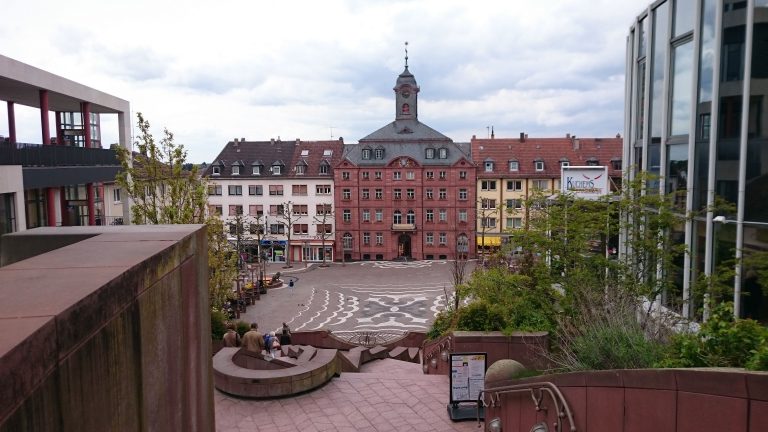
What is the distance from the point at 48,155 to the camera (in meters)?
20.6

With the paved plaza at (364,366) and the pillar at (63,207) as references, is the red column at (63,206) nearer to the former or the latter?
the pillar at (63,207)

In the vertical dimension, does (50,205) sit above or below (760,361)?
above

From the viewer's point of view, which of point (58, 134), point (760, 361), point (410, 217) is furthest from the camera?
point (410, 217)

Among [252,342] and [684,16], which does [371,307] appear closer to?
[252,342]

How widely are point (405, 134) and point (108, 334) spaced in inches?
2372

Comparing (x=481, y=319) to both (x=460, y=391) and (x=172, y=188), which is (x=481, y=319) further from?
(x=172, y=188)

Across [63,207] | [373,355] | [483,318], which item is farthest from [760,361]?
[63,207]

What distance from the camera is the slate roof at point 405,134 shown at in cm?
6272

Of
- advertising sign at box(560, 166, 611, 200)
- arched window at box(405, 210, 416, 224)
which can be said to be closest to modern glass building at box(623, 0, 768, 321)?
advertising sign at box(560, 166, 611, 200)

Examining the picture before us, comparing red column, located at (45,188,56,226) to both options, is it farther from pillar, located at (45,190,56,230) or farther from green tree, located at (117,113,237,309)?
green tree, located at (117,113,237,309)

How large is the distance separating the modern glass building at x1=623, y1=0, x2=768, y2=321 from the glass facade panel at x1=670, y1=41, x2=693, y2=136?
0.08 feet

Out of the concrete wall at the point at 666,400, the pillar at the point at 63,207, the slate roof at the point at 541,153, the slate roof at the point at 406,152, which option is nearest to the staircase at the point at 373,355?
the concrete wall at the point at 666,400

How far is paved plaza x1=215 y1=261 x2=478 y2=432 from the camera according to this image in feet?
37.6

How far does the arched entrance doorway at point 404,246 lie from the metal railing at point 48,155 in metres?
39.9
